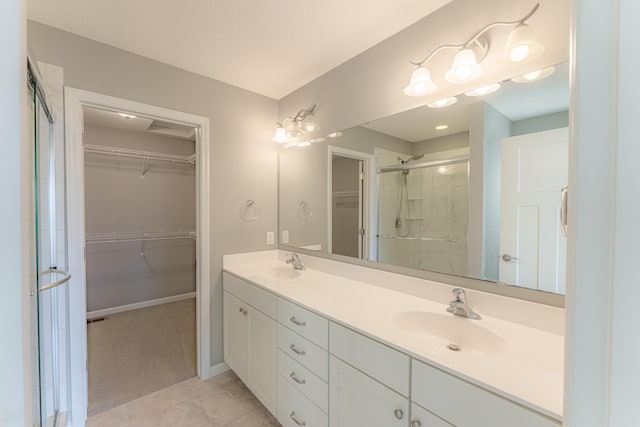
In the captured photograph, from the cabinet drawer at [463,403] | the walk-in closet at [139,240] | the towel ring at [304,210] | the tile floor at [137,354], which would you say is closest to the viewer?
the cabinet drawer at [463,403]

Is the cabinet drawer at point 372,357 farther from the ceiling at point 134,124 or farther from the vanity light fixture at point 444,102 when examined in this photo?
the ceiling at point 134,124

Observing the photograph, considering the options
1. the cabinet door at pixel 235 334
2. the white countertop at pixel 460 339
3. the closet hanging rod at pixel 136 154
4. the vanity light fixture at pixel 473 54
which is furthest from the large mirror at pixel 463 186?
the closet hanging rod at pixel 136 154

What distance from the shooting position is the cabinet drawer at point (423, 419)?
88 centimetres

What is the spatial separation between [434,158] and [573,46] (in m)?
1.20

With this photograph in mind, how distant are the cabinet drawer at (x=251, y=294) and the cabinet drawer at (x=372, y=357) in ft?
1.74

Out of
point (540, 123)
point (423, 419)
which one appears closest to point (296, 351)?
point (423, 419)

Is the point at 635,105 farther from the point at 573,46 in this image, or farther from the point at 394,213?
the point at 394,213

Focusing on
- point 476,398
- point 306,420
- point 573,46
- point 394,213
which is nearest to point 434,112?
point 394,213

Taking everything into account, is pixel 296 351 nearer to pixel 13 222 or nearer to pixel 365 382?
pixel 365 382

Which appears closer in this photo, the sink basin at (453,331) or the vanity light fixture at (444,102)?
the sink basin at (453,331)

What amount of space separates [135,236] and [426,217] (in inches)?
143

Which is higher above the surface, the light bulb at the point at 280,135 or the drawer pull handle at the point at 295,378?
the light bulb at the point at 280,135

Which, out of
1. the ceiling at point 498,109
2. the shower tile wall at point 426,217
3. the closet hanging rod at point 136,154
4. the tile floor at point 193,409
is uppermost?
the closet hanging rod at point 136,154

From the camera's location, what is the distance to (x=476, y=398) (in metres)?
0.80
